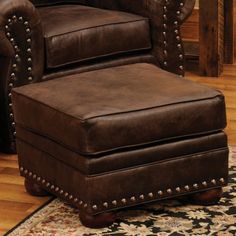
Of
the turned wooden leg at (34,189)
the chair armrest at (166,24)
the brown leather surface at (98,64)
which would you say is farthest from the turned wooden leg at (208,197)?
the chair armrest at (166,24)

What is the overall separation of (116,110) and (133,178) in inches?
9.1

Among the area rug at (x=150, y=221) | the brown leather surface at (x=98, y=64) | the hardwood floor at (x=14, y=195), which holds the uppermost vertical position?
the brown leather surface at (x=98, y=64)

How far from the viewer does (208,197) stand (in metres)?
2.95

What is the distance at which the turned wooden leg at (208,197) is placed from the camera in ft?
9.68

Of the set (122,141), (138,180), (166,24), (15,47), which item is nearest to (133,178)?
(138,180)

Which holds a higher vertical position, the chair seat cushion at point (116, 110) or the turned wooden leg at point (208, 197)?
the chair seat cushion at point (116, 110)

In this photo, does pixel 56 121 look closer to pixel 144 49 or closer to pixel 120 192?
pixel 120 192

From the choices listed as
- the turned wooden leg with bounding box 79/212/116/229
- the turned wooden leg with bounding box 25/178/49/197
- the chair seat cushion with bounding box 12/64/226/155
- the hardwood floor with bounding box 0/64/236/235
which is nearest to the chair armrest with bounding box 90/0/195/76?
the hardwood floor with bounding box 0/64/236/235

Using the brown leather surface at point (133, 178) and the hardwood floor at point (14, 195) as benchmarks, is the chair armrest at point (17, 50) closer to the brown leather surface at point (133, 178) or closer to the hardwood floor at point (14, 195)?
the hardwood floor at point (14, 195)

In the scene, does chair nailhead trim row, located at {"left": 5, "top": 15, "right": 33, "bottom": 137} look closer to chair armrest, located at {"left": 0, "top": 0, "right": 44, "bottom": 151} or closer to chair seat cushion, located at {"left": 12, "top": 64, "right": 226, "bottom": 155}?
chair armrest, located at {"left": 0, "top": 0, "right": 44, "bottom": 151}

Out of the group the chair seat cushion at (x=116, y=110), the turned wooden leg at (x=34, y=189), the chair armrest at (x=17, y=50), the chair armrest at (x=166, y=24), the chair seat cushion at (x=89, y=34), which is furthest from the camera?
the chair armrest at (x=166, y=24)

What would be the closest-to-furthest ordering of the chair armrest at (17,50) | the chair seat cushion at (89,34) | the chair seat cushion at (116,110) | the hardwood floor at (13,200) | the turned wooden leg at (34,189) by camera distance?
the chair seat cushion at (116,110) → the hardwood floor at (13,200) → the turned wooden leg at (34,189) → the chair armrest at (17,50) → the chair seat cushion at (89,34)

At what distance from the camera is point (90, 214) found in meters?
2.75

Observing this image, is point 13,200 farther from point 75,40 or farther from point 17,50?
point 75,40
